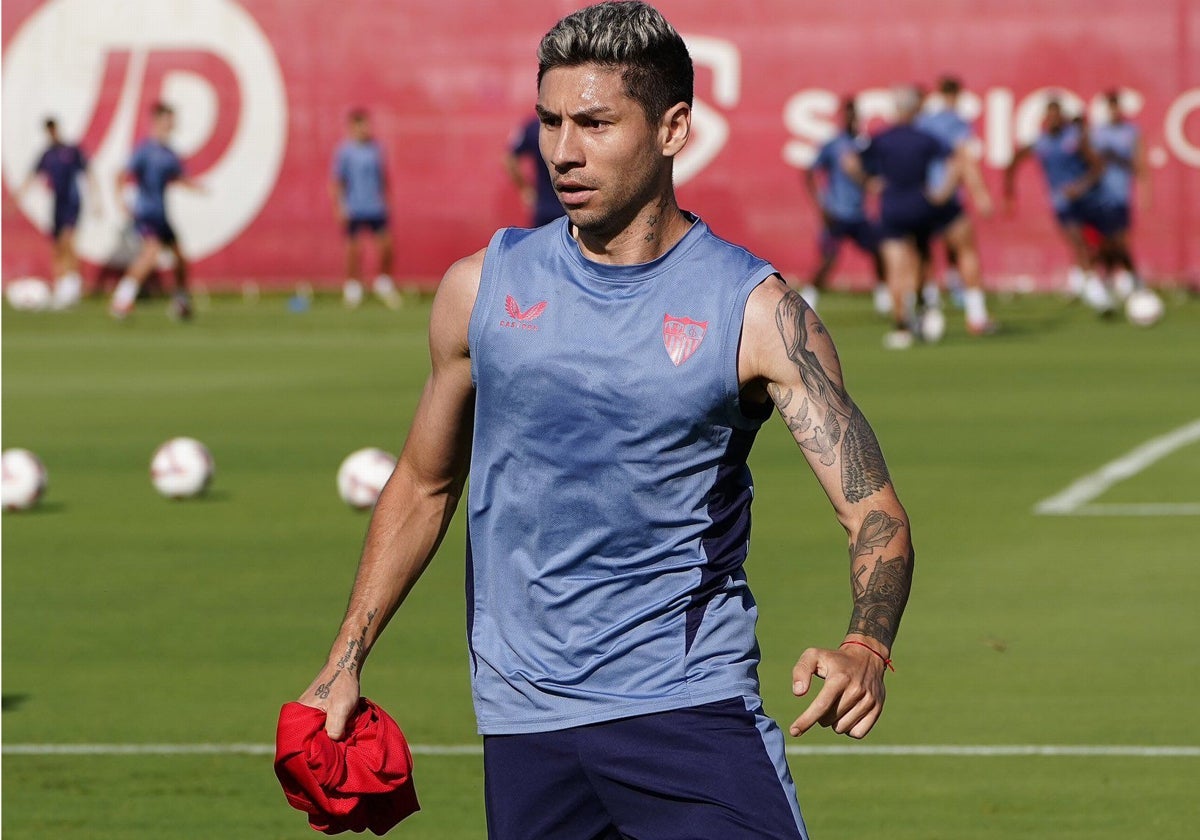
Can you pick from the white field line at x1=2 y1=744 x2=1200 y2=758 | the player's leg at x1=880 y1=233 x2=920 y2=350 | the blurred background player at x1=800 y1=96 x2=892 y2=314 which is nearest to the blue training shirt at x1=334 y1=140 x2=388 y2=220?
the blurred background player at x1=800 y1=96 x2=892 y2=314

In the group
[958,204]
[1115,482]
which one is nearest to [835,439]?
[1115,482]

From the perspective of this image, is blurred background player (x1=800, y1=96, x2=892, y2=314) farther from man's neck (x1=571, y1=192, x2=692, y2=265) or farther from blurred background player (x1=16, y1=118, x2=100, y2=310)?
man's neck (x1=571, y1=192, x2=692, y2=265)

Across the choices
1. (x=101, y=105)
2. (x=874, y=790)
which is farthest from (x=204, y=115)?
(x=874, y=790)

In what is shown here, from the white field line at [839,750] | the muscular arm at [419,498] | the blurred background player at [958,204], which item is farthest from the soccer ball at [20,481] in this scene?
the blurred background player at [958,204]

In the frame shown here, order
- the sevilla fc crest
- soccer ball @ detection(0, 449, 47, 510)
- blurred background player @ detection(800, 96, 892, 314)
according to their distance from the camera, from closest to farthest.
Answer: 1. the sevilla fc crest
2. soccer ball @ detection(0, 449, 47, 510)
3. blurred background player @ detection(800, 96, 892, 314)

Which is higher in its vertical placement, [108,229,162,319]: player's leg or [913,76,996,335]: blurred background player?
[913,76,996,335]: blurred background player

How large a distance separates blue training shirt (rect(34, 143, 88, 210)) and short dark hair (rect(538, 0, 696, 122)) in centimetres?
2745

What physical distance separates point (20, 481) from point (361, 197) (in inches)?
714

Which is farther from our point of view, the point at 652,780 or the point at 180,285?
the point at 180,285

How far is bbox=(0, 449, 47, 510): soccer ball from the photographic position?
42.5 ft

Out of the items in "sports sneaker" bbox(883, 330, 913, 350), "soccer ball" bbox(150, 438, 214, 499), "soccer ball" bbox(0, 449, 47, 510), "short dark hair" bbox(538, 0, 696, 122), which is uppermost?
"short dark hair" bbox(538, 0, 696, 122)

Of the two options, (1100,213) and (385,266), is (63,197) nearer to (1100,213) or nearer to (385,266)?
(385,266)

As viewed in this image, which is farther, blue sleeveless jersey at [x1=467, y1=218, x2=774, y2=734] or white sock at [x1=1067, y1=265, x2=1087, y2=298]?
white sock at [x1=1067, y1=265, x2=1087, y2=298]

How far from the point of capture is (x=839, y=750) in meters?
7.63
